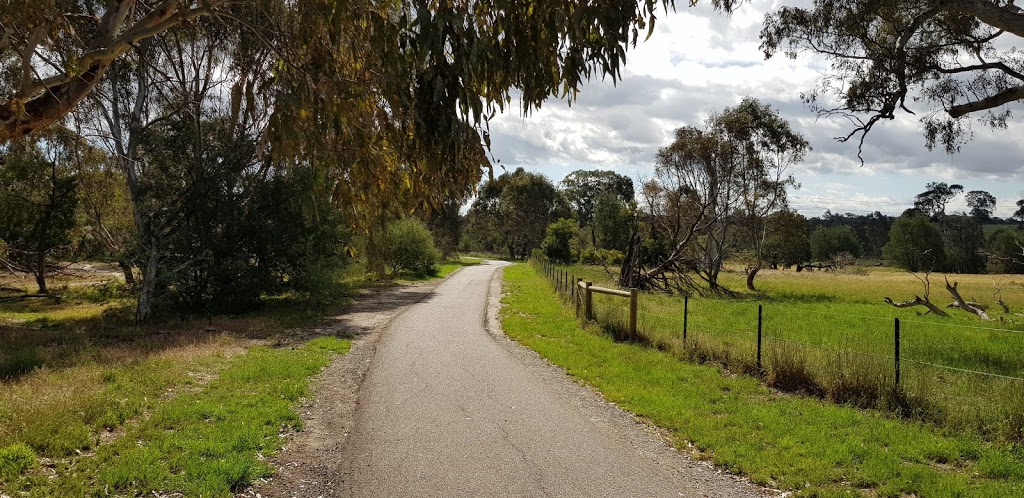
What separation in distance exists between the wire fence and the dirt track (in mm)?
3021

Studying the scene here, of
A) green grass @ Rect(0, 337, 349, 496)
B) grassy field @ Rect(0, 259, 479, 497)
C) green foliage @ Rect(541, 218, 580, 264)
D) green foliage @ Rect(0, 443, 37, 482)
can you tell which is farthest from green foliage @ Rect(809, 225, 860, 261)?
green foliage @ Rect(0, 443, 37, 482)

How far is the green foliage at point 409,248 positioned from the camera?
139 feet

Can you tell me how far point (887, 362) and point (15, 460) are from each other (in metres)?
9.78

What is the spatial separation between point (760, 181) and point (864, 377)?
3604cm

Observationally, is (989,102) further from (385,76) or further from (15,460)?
(15,460)

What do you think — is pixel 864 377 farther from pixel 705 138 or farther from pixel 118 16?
pixel 705 138

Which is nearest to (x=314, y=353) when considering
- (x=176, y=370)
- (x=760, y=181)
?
(x=176, y=370)

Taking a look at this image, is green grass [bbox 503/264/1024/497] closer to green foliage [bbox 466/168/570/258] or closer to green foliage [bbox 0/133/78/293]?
green foliage [bbox 0/133/78/293]

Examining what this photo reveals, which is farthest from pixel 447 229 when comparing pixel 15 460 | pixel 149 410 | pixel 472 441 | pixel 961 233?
pixel 961 233

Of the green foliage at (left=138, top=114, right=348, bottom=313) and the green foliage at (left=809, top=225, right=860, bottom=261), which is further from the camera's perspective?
the green foliage at (left=809, top=225, right=860, bottom=261)

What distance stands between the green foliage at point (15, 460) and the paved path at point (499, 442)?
253 cm

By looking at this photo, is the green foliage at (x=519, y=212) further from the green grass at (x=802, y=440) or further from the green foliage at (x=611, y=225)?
the green grass at (x=802, y=440)

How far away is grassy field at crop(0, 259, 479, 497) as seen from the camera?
15.3 ft

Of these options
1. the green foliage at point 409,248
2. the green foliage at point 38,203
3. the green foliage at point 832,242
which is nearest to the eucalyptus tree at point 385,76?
the green foliage at point 38,203
